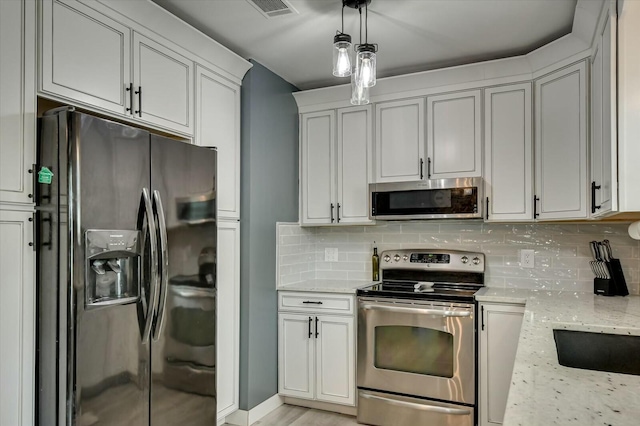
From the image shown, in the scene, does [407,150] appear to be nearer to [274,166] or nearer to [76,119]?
[274,166]

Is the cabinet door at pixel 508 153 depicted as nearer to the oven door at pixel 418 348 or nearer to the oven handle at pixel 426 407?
the oven door at pixel 418 348

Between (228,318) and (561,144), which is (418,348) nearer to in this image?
(228,318)

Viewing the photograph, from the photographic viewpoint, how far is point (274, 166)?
3.40 meters

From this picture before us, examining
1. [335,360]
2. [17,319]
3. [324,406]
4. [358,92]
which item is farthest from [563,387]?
[324,406]

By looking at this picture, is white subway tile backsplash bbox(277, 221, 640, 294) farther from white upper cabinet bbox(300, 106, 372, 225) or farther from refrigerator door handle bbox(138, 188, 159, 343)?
refrigerator door handle bbox(138, 188, 159, 343)

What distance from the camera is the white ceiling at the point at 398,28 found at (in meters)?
2.44

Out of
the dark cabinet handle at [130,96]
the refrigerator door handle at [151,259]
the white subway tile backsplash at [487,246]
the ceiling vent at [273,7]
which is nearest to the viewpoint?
the refrigerator door handle at [151,259]

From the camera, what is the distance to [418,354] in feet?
9.74

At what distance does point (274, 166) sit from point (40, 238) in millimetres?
1831

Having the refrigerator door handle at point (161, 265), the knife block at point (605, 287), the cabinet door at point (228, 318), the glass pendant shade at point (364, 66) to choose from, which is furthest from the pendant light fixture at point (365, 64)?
the knife block at point (605, 287)

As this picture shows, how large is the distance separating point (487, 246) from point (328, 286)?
1206 mm

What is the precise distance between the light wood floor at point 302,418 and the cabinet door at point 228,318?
0.99 feet

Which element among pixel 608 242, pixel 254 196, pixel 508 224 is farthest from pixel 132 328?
pixel 608 242

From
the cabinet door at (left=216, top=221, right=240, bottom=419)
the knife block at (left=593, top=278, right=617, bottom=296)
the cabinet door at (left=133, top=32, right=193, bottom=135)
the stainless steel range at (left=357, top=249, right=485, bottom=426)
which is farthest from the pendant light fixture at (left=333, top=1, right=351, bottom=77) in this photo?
the knife block at (left=593, top=278, right=617, bottom=296)
